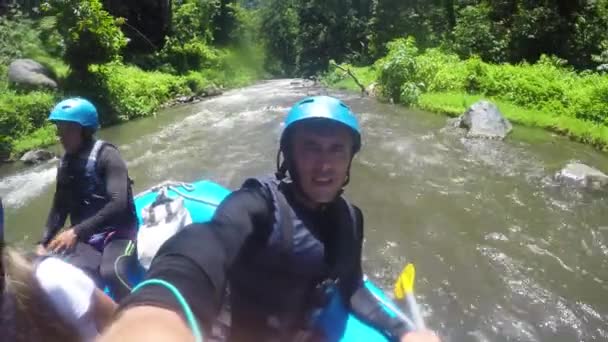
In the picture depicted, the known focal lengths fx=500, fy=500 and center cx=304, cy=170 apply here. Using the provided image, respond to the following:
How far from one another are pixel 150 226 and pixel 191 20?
26755 mm

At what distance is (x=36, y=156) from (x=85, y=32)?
5.22 meters

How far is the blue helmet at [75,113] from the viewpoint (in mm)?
3396

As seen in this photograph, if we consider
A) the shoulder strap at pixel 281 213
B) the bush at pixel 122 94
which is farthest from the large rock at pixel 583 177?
the bush at pixel 122 94

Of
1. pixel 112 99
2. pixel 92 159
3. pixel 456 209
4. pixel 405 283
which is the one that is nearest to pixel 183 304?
pixel 405 283

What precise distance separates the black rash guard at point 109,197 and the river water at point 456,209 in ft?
7.48

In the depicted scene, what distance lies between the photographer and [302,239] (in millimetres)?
2062

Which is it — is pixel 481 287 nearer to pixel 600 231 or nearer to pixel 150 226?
pixel 600 231

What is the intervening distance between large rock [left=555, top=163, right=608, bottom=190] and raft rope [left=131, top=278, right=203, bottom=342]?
7664 mm

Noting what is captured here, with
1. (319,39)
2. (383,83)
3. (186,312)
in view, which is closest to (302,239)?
(186,312)

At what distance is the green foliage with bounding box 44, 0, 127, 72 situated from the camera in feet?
45.2

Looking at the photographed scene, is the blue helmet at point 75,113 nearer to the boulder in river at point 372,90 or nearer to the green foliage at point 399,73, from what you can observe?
the green foliage at point 399,73

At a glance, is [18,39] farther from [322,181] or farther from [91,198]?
[322,181]

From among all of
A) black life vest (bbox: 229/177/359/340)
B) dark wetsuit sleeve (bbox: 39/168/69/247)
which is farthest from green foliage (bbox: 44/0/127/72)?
black life vest (bbox: 229/177/359/340)

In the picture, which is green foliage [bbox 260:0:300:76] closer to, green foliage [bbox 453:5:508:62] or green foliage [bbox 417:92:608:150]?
green foliage [bbox 453:5:508:62]
